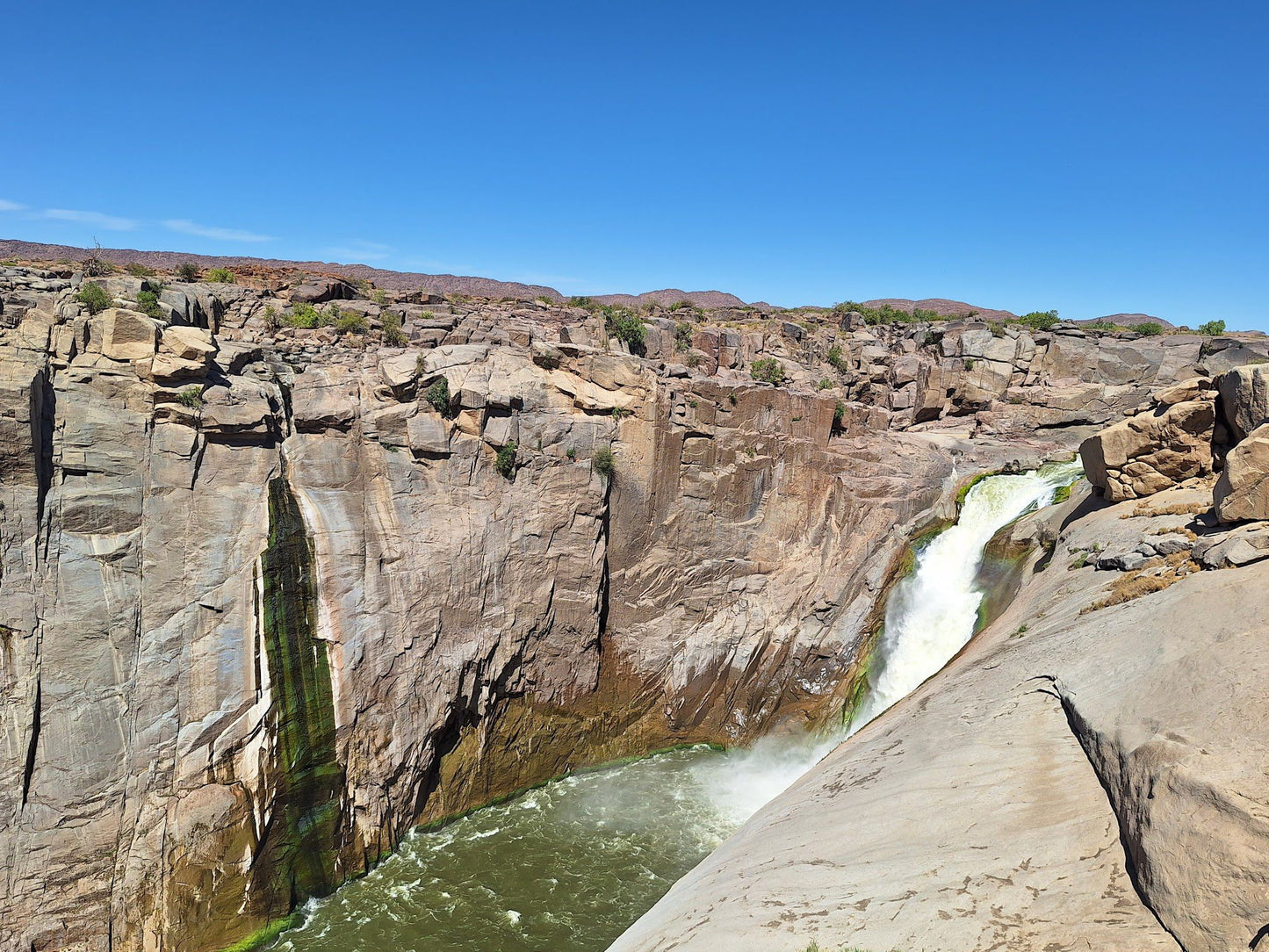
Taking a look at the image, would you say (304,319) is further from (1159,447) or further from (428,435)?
(1159,447)

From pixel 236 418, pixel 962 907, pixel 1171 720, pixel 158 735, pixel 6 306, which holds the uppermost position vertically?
pixel 6 306

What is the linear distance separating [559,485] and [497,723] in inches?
292

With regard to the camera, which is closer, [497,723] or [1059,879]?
[1059,879]

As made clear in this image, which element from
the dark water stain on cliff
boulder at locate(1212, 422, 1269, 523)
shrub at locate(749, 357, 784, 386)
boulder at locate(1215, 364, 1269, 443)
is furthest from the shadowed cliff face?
boulder at locate(1212, 422, 1269, 523)

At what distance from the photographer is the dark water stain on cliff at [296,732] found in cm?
1634

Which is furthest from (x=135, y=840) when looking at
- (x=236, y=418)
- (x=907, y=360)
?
(x=907, y=360)

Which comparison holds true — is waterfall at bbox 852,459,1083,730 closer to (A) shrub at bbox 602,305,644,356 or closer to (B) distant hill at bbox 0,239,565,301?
(A) shrub at bbox 602,305,644,356

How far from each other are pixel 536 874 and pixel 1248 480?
705 inches

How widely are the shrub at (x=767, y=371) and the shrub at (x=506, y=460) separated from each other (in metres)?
13.0

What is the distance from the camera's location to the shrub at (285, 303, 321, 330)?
80.0 feet

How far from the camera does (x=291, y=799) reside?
54.6 ft

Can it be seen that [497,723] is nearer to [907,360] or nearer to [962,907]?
[962,907]

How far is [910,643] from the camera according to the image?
21766 millimetres

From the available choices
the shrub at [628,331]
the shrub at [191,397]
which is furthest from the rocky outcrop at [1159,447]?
the shrub at [191,397]
